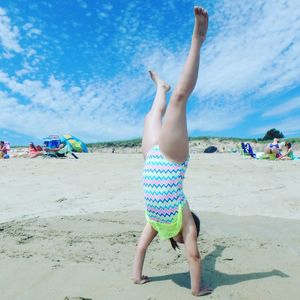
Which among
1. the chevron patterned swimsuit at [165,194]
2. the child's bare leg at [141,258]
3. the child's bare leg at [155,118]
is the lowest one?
the child's bare leg at [141,258]

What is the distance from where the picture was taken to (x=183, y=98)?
8.31 ft

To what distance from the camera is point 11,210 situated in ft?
17.9

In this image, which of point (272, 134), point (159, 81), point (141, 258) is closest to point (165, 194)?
point (141, 258)

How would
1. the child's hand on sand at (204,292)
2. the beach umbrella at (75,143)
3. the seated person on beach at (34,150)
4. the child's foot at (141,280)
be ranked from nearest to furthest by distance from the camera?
the child's hand on sand at (204,292) < the child's foot at (141,280) < the seated person on beach at (34,150) < the beach umbrella at (75,143)

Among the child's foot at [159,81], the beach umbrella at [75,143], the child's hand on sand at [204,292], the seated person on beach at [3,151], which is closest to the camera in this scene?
the child's hand on sand at [204,292]

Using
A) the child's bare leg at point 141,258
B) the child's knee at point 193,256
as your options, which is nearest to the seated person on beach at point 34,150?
the child's bare leg at point 141,258

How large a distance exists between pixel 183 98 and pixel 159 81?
3.81 feet

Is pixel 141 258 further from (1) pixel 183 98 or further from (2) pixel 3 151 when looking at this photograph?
(2) pixel 3 151

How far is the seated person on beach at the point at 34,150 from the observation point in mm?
18094

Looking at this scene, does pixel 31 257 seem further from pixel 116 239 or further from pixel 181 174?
pixel 181 174

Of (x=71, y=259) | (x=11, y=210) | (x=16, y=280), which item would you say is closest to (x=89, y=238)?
(x=71, y=259)

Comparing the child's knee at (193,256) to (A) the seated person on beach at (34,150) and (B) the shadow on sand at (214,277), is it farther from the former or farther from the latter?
(A) the seated person on beach at (34,150)

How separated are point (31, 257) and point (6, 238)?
81 cm

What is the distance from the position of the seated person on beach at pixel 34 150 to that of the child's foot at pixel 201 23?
1655 centimetres
